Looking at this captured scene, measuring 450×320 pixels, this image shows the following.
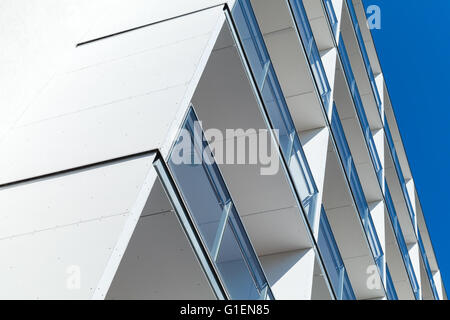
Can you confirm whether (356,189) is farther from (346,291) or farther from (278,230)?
(278,230)

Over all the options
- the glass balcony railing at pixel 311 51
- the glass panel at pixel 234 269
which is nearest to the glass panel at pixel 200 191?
the glass panel at pixel 234 269

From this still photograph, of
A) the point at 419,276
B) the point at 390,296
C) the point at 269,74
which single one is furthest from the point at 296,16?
the point at 419,276

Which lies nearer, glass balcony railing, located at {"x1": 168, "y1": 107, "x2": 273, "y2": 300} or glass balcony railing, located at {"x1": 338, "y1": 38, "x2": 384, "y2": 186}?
glass balcony railing, located at {"x1": 168, "y1": 107, "x2": 273, "y2": 300}

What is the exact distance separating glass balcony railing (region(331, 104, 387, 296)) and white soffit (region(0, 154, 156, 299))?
8594 millimetres

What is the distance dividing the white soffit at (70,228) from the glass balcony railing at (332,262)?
5.71 meters

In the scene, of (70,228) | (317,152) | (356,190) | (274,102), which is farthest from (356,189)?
(70,228)

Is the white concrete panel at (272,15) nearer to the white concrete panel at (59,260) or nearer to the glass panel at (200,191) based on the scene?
the glass panel at (200,191)

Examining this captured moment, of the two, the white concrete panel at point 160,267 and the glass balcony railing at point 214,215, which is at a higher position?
the glass balcony railing at point 214,215

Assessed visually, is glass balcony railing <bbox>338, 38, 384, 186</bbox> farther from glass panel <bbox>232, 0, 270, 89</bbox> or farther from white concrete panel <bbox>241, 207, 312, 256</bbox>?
white concrete panel <bbox>241, 207, 312, 256</bbox>

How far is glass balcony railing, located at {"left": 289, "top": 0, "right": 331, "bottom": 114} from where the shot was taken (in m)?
13.3

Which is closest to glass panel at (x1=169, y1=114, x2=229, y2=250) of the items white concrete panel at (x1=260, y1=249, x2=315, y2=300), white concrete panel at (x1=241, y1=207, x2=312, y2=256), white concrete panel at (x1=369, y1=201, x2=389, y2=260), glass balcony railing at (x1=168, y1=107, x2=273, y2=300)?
glass balcony railing at (x1=168, y1=107, x2=273, y2=300)

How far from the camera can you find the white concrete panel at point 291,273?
9.61 m

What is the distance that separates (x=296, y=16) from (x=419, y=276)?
1213 cm

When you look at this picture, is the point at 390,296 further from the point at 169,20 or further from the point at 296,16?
the point at 169,20
